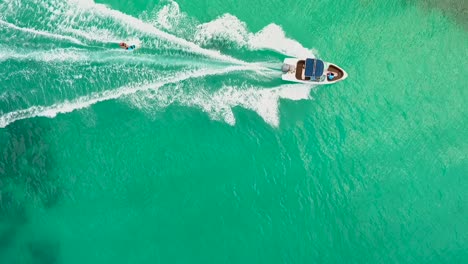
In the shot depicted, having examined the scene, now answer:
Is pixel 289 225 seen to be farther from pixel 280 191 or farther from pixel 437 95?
pixel 437 95

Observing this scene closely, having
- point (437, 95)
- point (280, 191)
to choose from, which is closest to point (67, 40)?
point (280, 191)

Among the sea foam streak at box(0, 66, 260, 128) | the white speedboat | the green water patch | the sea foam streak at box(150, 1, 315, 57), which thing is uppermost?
the sea foam streak at box(150, 1, 315, 57)

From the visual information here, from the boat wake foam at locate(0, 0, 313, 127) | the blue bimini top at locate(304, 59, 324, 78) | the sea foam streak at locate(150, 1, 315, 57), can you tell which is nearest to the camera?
the blue bimini top at locate(304, 59, 324, 78)

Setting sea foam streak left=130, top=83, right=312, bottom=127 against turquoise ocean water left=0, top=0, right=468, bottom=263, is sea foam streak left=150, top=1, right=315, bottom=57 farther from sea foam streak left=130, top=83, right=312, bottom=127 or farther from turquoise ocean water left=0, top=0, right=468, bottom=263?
sea foam streak left=130, top=83, right=312, bottom=127

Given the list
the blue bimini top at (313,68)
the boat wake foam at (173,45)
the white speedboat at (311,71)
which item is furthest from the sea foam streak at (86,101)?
the blue bimini top at (313,68)

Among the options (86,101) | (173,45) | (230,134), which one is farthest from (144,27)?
(230,134)

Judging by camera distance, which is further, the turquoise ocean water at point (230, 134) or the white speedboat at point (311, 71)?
the white speedboat at point (311, 71)

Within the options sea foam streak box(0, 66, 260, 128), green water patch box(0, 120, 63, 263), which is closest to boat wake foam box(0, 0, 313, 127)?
sea foam streak box(0, 66, 260, 128)

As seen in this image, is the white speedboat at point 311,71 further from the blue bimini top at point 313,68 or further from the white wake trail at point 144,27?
the white wake trail at point 144,27
